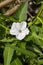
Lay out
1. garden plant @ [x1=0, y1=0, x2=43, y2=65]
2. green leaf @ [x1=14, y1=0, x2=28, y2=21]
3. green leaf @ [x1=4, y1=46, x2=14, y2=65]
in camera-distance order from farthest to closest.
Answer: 1. green leaf @ [x1=14, y1=0, x2=28, y2=21]
2. garden plant @ [x1=0, y1=0, x2=43, y2=65]
3. green leaf @ [x1=4, y1=46, x2=14, y2=65]

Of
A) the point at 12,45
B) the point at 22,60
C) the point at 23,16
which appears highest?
the point at 23,16

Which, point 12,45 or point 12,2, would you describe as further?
point 12,2

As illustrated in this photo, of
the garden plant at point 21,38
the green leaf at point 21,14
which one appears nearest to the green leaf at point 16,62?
the garden plant at point 21,38

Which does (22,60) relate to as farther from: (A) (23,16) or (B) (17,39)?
(A) (23,16)

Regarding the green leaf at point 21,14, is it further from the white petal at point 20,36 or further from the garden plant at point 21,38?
the white petal at point 20,36

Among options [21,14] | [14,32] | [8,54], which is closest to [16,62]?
[8,54]

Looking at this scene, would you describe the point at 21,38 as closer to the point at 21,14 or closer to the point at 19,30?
the point at 19,30

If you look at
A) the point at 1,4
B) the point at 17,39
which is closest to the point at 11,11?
the point at 1,4

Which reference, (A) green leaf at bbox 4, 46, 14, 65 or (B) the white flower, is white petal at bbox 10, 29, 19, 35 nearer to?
(B) the white flower

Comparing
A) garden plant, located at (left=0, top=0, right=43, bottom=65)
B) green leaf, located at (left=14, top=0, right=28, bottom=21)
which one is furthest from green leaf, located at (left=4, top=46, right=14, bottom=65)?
green leaf, located at (left=14, top=0, right=28, bottom=21)
